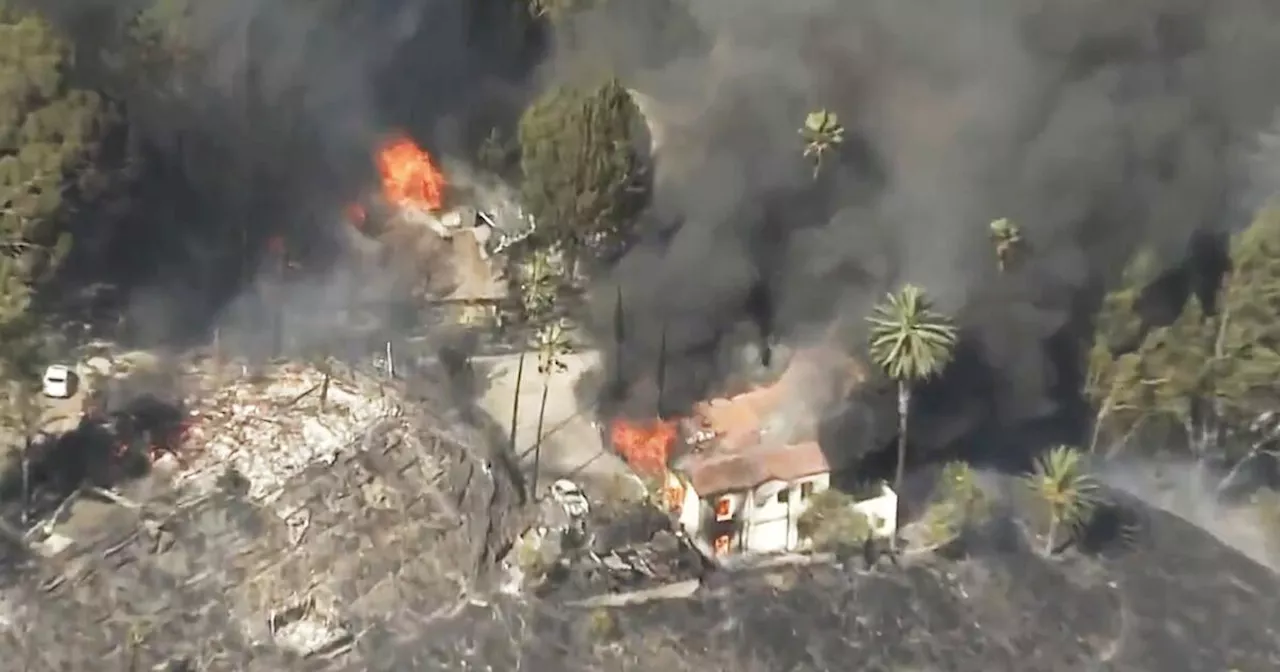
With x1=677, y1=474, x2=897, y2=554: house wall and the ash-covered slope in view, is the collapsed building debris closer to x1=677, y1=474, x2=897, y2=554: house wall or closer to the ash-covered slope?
the ash-covered slope

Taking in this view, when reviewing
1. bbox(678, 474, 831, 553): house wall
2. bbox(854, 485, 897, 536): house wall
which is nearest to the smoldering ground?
bbox(854, 485, 897, 536): house wall

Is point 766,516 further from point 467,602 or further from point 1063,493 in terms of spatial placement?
point 467,602

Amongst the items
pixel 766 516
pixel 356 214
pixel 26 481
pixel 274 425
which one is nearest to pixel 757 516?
pixel 766 516

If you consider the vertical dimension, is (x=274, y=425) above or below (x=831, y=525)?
above

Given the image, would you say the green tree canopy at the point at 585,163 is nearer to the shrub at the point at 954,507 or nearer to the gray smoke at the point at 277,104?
the gray smoke at the point at 277,104

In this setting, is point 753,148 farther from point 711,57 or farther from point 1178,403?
Result: point 1178,403

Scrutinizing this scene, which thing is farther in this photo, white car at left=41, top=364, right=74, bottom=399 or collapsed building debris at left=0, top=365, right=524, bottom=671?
white car at left=41, top=364, right=74, bottom=399
